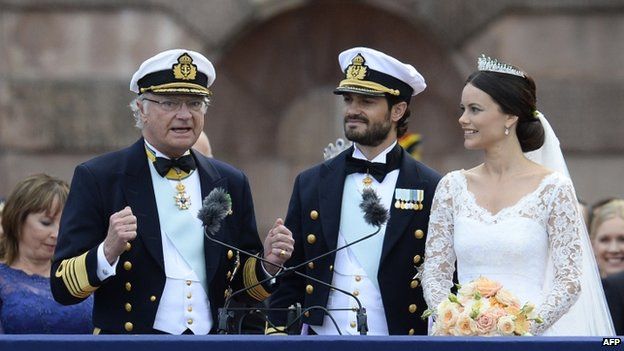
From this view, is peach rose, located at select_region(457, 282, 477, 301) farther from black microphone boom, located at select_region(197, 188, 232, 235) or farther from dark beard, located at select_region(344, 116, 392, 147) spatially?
dark beard, located at select_region(344, 116, 392, 147)

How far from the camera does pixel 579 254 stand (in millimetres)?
6273

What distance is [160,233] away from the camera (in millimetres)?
6500

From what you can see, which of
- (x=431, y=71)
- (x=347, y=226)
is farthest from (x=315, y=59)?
(x=347, y=226)

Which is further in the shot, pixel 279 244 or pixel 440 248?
pixel 440 248

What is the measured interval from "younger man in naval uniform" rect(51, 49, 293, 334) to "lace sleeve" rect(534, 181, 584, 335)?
3.40ft

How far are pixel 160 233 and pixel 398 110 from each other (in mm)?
1293

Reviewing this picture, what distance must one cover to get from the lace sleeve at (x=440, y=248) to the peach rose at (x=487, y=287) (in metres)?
0.45

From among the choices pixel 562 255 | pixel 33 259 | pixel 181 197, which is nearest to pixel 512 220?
pixel 562 255

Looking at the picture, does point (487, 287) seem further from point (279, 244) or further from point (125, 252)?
point (125, 252)

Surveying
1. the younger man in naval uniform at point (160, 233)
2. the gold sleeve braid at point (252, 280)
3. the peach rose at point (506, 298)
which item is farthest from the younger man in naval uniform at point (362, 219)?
the peach rose at point (506, 298)

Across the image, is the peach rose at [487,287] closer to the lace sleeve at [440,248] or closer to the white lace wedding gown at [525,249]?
the white lace wedding gown at [525,249]

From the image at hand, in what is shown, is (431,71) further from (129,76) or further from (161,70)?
(161,70)

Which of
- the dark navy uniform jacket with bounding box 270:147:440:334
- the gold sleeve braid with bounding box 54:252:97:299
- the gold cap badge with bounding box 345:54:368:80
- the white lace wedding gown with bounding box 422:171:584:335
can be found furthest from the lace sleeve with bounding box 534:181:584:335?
the gold sleeve braid with bounding box 54:252:97:299

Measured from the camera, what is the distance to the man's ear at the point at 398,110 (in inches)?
279
